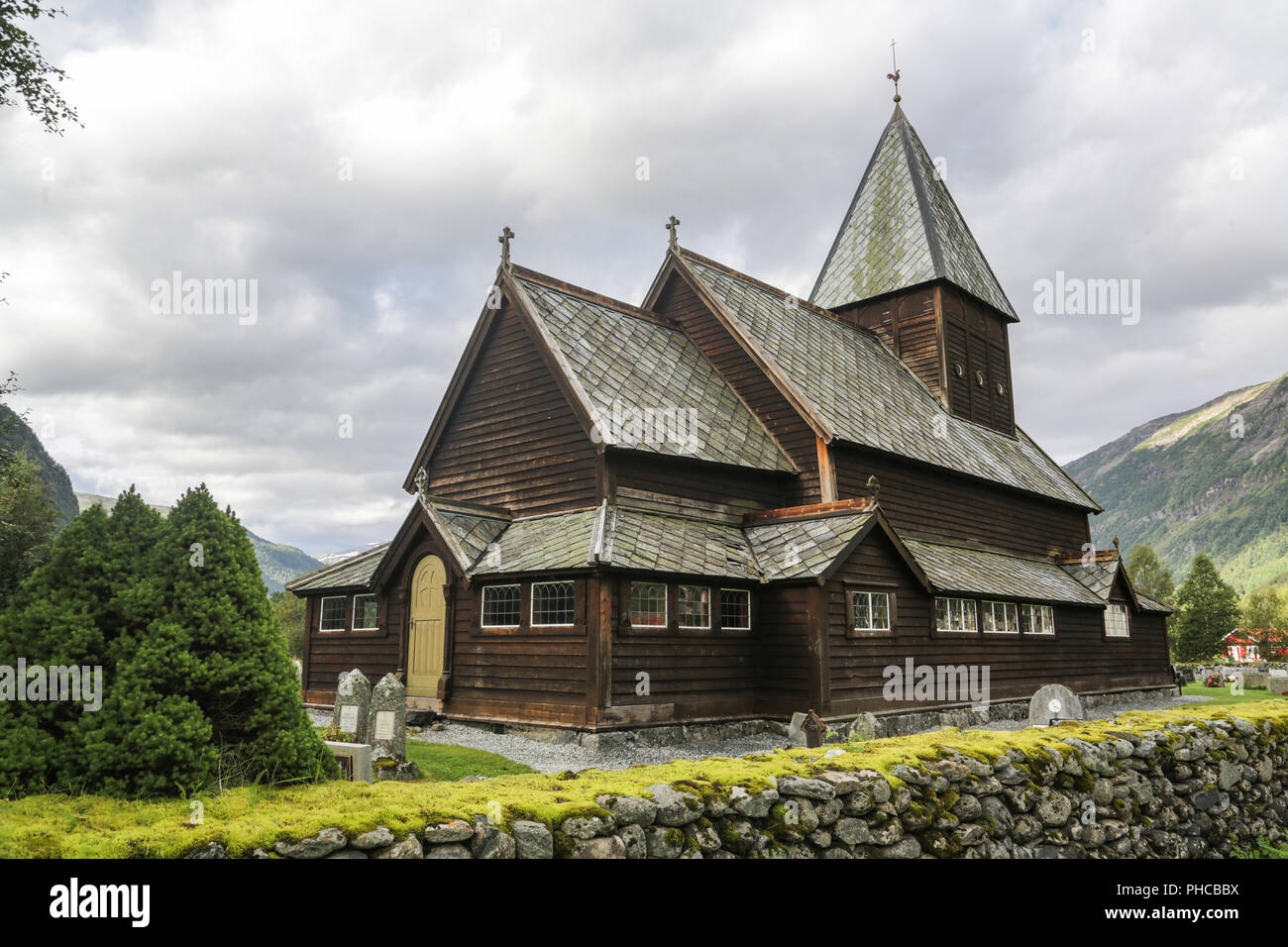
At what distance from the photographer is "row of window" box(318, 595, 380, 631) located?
2150cm

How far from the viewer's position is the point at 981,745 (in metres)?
8.99

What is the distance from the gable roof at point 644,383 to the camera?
64.4ft

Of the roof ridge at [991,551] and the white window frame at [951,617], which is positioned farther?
the roof ridge at [991,551]

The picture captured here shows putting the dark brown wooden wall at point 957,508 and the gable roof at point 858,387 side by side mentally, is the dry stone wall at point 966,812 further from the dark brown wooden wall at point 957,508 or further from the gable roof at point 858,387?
the gable roof at point 858,387

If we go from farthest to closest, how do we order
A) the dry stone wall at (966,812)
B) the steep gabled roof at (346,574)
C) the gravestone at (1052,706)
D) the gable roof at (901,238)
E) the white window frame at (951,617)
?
the gable roof at (901,238)
the steep gabled roof at (346,574)
the white window frame at (951,617)
the gravestone at (1052,706)
the dry stone wall at (966,812)

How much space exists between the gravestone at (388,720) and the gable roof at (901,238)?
2585 cm

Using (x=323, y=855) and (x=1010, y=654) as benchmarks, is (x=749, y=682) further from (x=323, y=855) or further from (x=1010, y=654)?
(x=323, y=855)

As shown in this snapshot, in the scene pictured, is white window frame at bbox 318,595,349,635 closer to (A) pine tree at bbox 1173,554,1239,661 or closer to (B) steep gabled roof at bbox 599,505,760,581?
(B) steep gabled roof at bbox 599,505,760,581

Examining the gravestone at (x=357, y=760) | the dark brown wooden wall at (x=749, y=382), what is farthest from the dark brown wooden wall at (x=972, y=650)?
the gravestone at (x=357, y=760)

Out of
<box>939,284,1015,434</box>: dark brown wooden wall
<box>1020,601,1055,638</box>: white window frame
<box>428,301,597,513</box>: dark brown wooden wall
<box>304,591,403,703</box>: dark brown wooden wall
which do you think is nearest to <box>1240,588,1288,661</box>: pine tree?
<box>939,284,1015,434</box>: dark brown wooden wall

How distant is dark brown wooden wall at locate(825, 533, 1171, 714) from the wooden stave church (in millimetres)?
80

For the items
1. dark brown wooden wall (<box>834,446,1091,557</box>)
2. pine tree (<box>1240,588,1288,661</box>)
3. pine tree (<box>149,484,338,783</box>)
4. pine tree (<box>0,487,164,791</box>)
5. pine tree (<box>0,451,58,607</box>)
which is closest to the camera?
pine tree (<box>0,487,164,791</box>)

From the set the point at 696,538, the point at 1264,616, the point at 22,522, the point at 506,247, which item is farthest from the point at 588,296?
the point at 1264,616
